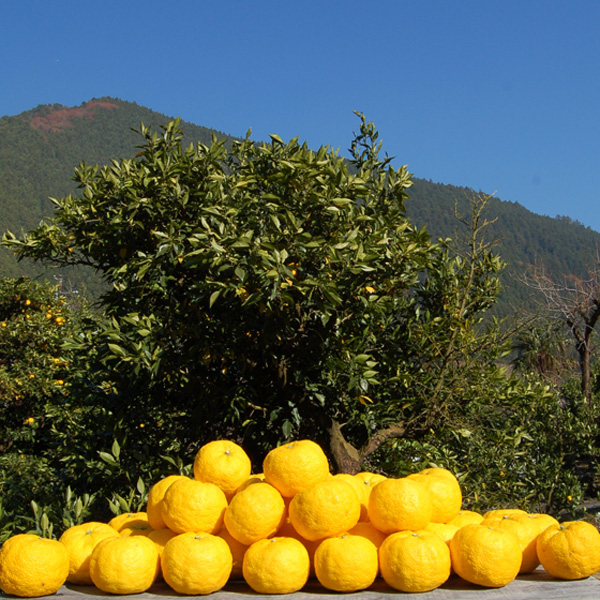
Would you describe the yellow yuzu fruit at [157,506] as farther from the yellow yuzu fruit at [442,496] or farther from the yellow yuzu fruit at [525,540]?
the yellow yuzu fruit at [525,540]

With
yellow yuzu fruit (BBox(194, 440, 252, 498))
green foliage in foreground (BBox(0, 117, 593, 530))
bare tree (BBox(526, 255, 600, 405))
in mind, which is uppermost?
bare tree (BBox(526, 255, 600, 405))

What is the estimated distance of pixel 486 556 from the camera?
2172 millimetres

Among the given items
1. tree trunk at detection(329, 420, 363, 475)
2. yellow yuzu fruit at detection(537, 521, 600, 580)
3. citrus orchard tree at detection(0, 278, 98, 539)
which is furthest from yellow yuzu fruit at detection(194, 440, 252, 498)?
citrus orchard tree at detection(0, 278, 98, 539)

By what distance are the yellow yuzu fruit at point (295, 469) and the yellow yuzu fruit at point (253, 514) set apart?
0.06 metres

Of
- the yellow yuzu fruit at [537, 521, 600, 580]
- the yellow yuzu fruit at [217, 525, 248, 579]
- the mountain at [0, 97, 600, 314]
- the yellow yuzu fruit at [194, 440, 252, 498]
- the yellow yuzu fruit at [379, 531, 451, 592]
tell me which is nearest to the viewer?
the yellow yuzu fruit at [379, 531, 451, 592]

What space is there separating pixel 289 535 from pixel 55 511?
5.80 feet

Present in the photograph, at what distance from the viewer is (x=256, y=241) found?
8.85 ft

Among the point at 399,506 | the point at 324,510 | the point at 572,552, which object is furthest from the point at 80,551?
the point at 572,552

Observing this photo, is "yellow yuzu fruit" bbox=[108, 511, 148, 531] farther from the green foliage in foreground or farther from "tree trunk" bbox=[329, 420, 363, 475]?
"tree trunk" bbox=[329, 420, 363, 475]

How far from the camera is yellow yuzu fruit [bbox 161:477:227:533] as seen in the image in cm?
230

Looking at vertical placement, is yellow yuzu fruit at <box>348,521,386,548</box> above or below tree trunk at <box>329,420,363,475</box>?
below

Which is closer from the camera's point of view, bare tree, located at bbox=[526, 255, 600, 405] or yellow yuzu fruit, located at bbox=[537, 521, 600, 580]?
yellow yuzu fruit, located at bbox=[537, 521, 600, 580]

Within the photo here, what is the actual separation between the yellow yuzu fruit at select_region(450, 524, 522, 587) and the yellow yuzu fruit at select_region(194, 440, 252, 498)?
2.88 feet

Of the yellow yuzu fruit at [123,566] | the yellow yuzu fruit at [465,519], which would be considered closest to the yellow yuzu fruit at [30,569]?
the yellow yuzu fruit at [123,566]
